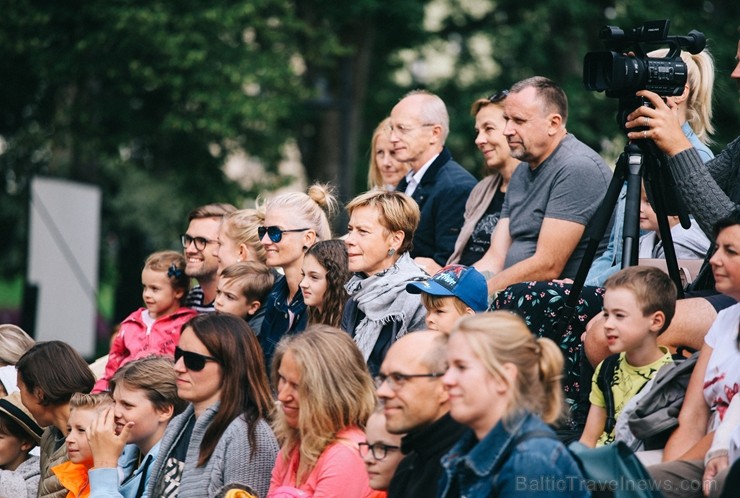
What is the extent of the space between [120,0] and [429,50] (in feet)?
20.2

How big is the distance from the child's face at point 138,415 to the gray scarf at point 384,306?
1.08 meters

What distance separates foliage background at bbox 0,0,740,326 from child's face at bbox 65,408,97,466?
10.4 metres

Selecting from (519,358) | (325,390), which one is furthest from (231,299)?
(519,358)

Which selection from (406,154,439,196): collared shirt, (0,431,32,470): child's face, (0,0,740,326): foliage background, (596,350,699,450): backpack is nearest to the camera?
(596,350,699,450): backpack

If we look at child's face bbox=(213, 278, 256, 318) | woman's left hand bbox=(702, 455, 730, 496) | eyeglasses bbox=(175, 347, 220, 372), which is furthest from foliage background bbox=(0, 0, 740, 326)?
woman's left hand bbox=(702, 455, 730, 496)

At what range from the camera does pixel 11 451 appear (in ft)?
22.3

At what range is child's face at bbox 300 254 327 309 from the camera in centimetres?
621

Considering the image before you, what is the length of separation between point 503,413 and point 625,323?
1.18m

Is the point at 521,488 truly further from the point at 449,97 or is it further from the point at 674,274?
the point at 449,97

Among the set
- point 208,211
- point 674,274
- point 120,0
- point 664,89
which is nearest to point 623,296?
point 674,274

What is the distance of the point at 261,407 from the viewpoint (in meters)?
5.39

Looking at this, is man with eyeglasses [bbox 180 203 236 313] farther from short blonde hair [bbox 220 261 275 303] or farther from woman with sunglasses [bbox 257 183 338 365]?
woman with sunglasses [bbox 257 183 338 365]

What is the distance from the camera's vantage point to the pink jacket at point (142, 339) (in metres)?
7.27

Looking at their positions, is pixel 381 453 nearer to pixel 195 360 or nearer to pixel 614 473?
pixel 614 473
